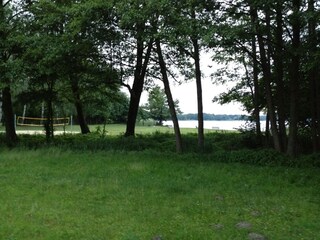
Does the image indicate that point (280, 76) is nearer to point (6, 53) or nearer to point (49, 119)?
point (6, 53)

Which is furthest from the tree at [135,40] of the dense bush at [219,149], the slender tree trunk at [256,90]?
the slender tree trunk at [256,90]

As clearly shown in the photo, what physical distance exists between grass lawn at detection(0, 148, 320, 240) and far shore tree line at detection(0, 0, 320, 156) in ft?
9.81

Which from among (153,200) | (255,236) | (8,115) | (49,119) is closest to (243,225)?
(255,236)

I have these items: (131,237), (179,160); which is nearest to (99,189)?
(131,237)

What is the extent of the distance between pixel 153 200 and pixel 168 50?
11.5 m

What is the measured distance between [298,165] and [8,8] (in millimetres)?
12528

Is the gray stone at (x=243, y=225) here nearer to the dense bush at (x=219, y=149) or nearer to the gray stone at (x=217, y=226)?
the gray stone at (x=217, y=226)

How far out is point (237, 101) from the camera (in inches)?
828

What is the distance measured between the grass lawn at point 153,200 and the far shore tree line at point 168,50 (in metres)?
2.99

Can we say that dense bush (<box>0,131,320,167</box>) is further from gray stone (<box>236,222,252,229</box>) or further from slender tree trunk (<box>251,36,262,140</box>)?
gray stone (<box>236,222,252,229</box>)

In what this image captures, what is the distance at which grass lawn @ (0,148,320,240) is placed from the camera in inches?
243

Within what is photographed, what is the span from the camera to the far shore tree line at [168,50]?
11461 mm

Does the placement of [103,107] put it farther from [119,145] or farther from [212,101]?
[119,145]

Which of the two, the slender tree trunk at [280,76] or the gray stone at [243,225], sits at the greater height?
the slender tree trunk at [280,76]
